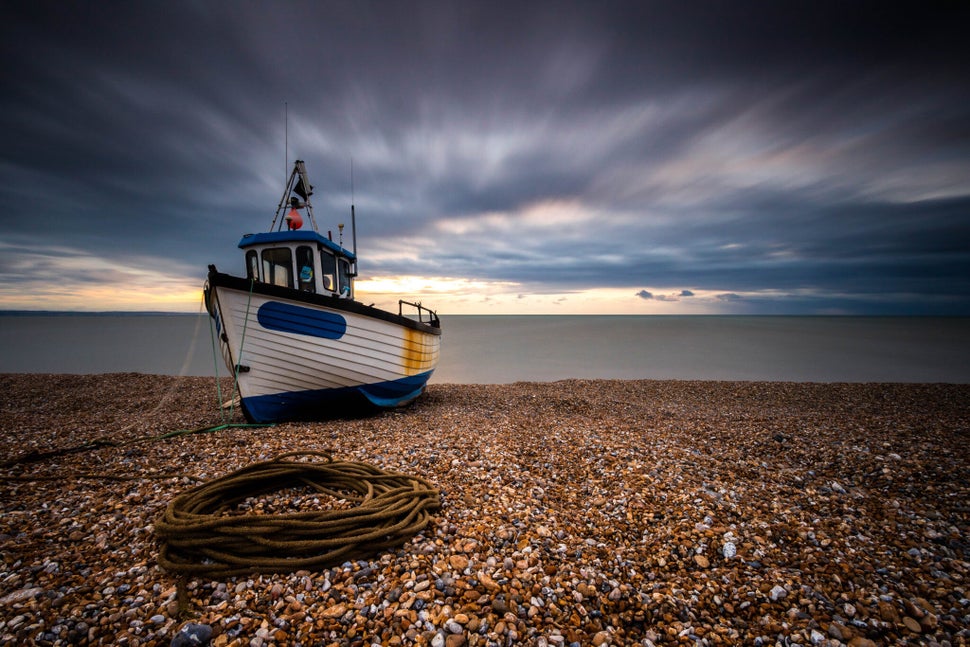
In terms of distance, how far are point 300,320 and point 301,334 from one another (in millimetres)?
269

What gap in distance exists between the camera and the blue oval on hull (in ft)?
22.4

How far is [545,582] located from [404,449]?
3.31 meters

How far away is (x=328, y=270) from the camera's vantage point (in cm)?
870

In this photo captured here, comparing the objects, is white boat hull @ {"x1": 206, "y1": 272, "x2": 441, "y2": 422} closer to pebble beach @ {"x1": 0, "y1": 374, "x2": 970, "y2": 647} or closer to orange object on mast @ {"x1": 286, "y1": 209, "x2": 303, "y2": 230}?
pebble beach @ {"x1": 0, "y1": 374, "x2": 970, "y2": 647}

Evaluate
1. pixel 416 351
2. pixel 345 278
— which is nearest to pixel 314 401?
pixel 416 351

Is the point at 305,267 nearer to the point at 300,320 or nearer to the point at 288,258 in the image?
the point at 288,258

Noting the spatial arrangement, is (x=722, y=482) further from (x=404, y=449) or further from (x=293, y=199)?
(x=293, y=199)

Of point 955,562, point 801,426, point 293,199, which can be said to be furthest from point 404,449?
point 801,426

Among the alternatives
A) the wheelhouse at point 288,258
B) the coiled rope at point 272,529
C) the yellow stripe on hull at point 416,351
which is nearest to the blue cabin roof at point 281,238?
the wheelhouse at point 288,258

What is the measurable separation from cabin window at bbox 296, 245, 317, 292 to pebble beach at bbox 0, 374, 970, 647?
10.1 ft

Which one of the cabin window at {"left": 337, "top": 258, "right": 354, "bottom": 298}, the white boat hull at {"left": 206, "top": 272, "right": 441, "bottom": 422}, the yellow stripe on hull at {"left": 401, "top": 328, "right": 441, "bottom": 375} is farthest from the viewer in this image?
the cabin window at {"left": 337, "top": 258, "right": 354, "bottom": 298}

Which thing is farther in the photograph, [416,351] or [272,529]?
[416,351]

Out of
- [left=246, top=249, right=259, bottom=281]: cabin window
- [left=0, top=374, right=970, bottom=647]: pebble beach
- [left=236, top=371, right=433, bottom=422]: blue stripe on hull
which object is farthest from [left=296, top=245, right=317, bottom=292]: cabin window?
[left=0, top=374, right=970, bottom=647]: pebble beach

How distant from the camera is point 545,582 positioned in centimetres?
278
